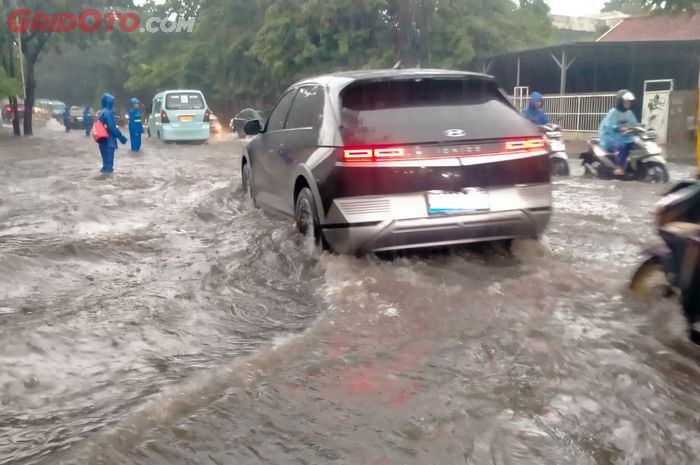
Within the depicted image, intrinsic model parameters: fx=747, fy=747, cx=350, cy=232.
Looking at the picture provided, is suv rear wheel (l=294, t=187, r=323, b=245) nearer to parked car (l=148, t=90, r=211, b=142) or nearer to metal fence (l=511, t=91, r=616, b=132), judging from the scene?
metal fence (l=511, t=91, r=616, b=132)

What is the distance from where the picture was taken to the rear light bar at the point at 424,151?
5355mm

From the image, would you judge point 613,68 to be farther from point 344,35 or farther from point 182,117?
point 182,117

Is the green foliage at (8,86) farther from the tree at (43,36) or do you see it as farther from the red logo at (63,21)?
the tree at (43,36)

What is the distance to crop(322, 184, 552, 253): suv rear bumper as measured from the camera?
211 inches

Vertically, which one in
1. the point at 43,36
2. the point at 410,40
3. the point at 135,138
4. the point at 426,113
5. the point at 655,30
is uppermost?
the point at 655,30

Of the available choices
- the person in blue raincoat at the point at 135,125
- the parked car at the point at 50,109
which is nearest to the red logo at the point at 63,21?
the person in blue raincoat at the point at 135,125

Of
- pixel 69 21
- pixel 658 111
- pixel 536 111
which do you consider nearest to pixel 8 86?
pixel 69 21

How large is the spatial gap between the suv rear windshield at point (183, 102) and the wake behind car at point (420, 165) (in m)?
20.1

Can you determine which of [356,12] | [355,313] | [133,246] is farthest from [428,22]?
[355,313]

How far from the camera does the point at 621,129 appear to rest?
11.2 metres

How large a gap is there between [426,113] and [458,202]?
0.73 metres

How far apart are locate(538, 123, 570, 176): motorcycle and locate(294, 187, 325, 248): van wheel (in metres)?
7.40

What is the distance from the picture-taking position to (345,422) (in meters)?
3.27

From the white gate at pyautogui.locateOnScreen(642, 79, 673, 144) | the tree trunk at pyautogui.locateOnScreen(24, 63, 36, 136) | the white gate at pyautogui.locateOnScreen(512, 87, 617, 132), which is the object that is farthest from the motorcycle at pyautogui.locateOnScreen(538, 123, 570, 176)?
the tree trunk at pyautogui.locateOnScreen(24, 63, 36, 136)
